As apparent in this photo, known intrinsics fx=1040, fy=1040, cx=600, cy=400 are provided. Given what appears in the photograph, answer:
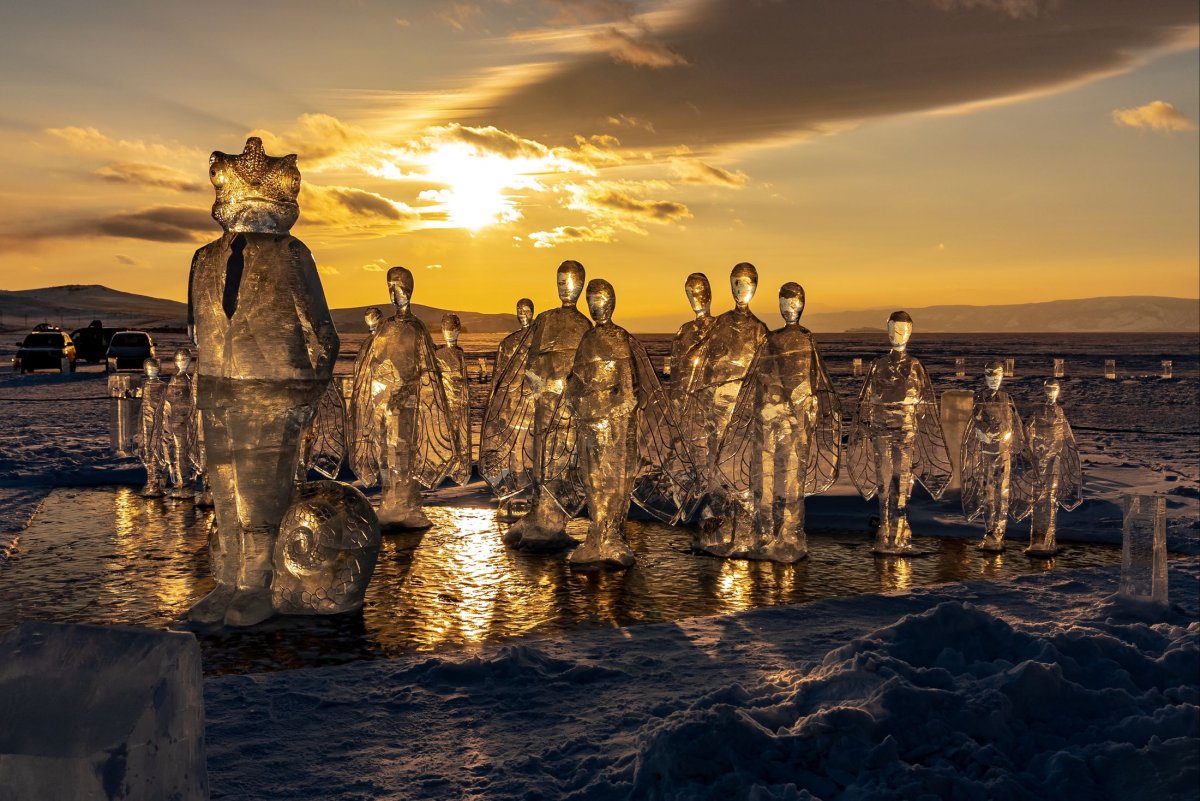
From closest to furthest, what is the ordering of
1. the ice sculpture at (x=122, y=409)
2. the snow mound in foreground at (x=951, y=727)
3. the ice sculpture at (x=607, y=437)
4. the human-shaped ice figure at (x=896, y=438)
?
the snow mound in foreground at (x=951, y=727)
the ice sculpture at (x=607, y=437)
the human-shaped ice figure at (x=896, y=438)
the ice sculpture at (x=122, y=409)

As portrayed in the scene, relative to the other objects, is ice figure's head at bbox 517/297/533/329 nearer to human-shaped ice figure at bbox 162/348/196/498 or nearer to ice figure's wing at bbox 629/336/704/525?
ice figure's wing at bbox 629/336/704/525

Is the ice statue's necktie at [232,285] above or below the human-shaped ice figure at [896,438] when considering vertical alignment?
above

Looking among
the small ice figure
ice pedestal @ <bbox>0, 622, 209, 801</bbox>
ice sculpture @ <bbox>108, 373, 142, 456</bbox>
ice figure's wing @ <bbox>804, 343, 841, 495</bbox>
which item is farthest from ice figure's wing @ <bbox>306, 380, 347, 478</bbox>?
ice pedestal @ <bbox>0, 622, 209, 801</bbox>

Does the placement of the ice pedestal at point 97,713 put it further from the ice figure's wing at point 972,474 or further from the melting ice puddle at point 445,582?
the ice figure's wing at point 972,474

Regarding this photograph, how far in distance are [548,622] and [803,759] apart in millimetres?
2471

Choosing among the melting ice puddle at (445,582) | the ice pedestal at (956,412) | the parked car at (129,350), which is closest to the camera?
the melting ice puddle at (445,582)

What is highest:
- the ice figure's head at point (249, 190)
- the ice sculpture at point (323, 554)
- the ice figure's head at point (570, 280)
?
the ice figure's head at point (249, 190)

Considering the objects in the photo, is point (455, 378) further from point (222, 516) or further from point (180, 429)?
point (222, 516)

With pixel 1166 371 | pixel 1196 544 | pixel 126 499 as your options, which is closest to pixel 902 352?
pixel 1196 544

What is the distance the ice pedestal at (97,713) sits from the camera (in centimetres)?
262

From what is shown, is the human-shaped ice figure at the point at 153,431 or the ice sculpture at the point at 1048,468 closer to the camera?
the ice sculpture at the point at 1048,468

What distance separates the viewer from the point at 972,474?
8.79 m

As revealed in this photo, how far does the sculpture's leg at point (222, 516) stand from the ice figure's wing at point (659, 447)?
2.88 meters

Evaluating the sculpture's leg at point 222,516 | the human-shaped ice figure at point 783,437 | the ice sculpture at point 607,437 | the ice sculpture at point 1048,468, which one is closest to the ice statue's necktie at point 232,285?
the sculpture's leg at point 222,516
